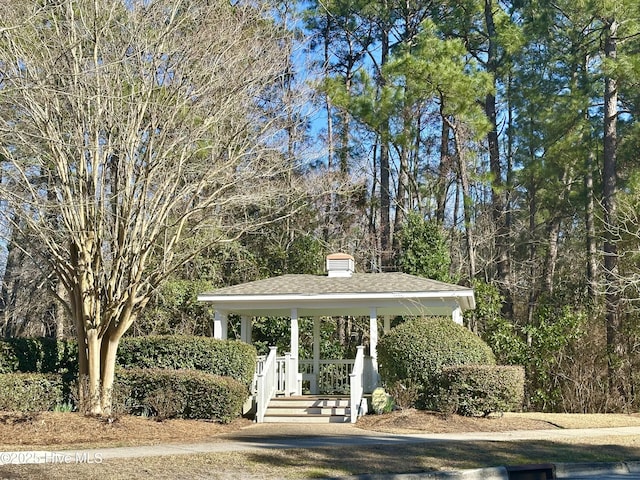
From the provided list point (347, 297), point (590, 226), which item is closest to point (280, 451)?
point (347, 297)

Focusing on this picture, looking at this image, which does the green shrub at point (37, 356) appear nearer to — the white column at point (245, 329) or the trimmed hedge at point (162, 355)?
the trimmed hedge at point (162, 355)

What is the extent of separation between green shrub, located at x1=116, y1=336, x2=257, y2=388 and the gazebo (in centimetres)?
96

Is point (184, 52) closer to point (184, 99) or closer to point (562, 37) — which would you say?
point (184, 99)

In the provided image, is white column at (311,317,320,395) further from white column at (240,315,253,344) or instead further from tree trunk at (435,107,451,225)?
tree trunk at (435,107,451,225)

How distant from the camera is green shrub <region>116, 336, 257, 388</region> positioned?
57.8ft

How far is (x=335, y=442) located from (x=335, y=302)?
731cm

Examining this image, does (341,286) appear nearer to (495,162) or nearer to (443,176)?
(495,162)

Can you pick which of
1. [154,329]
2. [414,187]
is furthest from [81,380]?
[414,187]

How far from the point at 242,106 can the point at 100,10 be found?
11.8 feet

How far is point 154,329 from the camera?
2483cm

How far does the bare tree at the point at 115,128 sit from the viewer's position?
1441 centimetres

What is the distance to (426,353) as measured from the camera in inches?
673

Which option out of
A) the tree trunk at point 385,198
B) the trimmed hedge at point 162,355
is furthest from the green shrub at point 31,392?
the tree trunk at point 385,198

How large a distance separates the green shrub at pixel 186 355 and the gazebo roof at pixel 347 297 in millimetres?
2187
